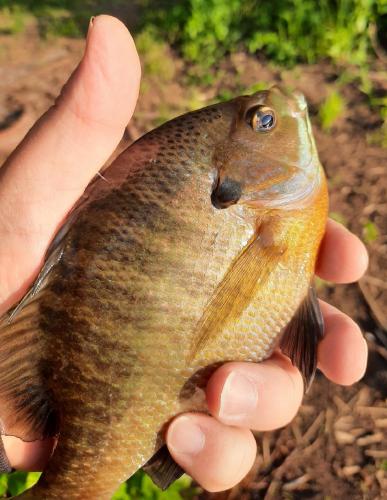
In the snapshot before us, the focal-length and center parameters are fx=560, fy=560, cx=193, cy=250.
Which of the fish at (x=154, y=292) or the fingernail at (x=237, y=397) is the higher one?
the fish at (x=154, y=292)

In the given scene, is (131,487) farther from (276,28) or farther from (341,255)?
(276,28)

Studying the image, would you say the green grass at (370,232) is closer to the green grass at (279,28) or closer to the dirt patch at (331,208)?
the dirt patch at (331,208)

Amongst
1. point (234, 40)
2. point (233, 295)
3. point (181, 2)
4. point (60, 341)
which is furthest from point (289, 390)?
point (181, 2)

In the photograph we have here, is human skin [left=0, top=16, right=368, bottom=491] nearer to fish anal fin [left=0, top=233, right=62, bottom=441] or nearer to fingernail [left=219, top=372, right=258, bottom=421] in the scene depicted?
fingernail [left=219, top=372, right=258, bottom=421]

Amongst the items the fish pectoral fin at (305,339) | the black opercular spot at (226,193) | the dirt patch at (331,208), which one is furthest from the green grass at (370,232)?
the black opercular spot at (226,193)

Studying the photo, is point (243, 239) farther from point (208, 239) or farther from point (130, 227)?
point (130, 227)

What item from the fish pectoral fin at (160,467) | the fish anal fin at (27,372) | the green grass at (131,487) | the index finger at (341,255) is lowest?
the green grass at (131,487)

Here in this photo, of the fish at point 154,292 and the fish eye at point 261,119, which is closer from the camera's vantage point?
the fish at point 154,292

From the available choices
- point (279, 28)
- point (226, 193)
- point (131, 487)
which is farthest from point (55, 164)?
point (279, 28)
